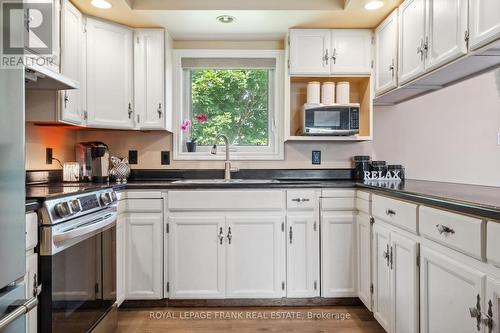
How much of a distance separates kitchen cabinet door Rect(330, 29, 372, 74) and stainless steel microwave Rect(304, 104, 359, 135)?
30cm

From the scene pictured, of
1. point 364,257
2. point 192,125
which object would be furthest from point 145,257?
point 364,257

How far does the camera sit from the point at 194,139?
2941 mm

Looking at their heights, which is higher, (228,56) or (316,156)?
(228,56)

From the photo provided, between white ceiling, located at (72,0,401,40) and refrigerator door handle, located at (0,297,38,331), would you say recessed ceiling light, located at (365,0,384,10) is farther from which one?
refrigerator door handle, located at (0,297,38,331)

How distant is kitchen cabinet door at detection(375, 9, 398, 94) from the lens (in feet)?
7.51

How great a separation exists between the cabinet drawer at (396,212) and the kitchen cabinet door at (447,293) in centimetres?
15

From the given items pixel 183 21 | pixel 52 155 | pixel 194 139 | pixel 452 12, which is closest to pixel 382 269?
pixel 452 12

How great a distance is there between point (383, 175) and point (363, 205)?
0.58 m

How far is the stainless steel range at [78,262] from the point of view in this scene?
1394 millimetres

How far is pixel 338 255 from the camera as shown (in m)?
2.32

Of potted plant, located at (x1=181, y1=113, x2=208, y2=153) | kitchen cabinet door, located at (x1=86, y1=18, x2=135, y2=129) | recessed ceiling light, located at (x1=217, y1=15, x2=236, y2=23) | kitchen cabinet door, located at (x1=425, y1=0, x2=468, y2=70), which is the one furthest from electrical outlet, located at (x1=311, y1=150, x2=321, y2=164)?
kitchen cabinet door, located at (x1=86, y1=18, x2=135, y2=129)

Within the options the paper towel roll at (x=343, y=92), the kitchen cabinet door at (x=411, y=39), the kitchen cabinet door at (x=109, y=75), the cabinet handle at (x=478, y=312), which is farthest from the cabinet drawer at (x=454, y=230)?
the kitchen cabinet door at (x=109, y=75)

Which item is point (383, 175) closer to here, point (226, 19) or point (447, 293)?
point (447, 293)

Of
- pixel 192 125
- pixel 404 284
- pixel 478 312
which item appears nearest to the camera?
pixel 478 312
